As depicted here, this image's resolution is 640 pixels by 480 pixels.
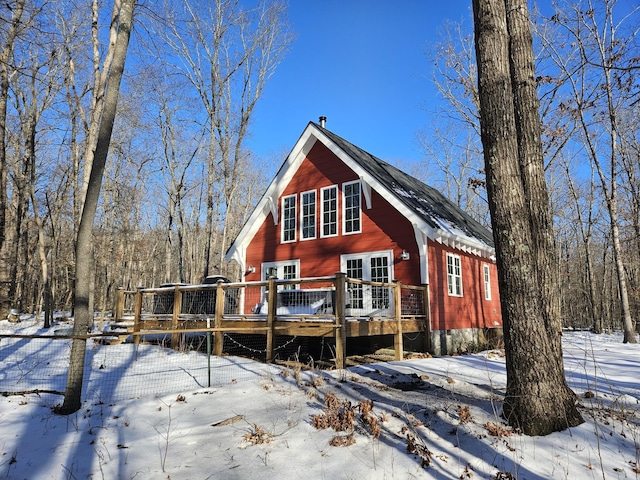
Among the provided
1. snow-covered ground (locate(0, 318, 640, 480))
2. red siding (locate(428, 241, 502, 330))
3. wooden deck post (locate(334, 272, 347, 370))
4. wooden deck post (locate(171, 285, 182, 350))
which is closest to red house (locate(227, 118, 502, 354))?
red siding (locate(428, 241, 502, 330))

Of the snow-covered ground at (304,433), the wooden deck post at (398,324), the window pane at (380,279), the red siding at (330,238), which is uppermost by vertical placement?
the red siding at (330,238)

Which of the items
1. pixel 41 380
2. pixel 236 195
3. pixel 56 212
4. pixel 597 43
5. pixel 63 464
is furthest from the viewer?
pixel 236 195

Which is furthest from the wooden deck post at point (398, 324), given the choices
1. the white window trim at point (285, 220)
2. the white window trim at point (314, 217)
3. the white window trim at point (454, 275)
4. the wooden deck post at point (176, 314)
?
the wooden deck post at point (176, 314)

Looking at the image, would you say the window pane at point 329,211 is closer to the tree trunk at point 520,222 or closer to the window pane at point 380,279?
the window pane at point 380,279

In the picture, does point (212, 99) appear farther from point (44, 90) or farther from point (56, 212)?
point (56, 212)

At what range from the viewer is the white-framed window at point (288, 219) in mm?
14377

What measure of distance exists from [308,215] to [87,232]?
8.99 meters

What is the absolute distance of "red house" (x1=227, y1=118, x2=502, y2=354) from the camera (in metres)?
11.5

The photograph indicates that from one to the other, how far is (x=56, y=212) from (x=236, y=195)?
12759mm

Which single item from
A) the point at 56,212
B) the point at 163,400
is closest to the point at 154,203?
the point at 56,212

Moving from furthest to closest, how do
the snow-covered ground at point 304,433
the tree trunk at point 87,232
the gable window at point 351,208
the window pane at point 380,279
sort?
the gable window at point 351,208 < the window pane at point 380,279 < the tree trunk at point 87,232 < the snow-covered ground at point 304,433

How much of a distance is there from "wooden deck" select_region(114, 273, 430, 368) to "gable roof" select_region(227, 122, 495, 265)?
1.96 meters

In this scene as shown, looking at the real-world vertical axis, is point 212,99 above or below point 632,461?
above

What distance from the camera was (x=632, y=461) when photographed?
10.7ft
